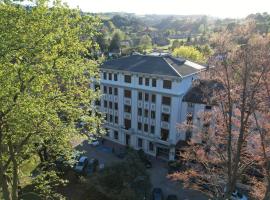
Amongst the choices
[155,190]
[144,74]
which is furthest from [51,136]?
[144,74]

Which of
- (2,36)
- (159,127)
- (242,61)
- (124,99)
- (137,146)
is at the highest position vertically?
(2,36)

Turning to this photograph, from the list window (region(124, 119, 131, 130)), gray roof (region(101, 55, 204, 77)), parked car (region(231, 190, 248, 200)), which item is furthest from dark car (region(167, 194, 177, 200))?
window (region(124, 119, 131, 130))

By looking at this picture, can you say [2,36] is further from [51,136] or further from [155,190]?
[155,190]

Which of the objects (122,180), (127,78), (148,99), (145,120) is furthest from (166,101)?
(122,180)

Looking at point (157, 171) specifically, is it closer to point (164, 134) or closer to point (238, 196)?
point (164, 134)

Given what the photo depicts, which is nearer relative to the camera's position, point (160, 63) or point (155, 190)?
point (155, 190)

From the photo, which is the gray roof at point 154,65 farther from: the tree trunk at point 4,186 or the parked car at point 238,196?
the tree trunk at point 4,186

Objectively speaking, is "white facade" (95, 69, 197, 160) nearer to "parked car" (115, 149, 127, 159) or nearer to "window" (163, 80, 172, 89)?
"window" (163, 80, 172, 89)
